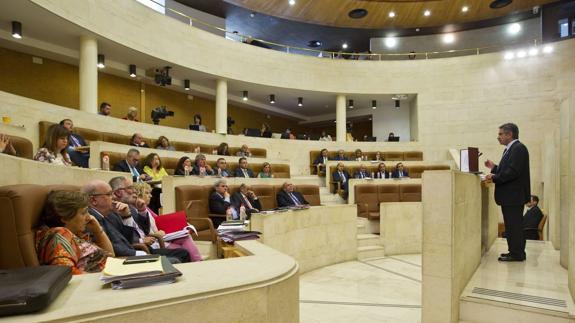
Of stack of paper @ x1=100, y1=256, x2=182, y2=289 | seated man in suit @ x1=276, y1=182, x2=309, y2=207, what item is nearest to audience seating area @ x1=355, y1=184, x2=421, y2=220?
seated man in suit @ x1=276, y1=182, x2=309, y2=207

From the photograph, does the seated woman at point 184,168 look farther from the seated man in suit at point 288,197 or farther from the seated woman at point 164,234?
the seated woman at point 164,234

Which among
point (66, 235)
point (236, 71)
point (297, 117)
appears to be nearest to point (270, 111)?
point (297, 117)

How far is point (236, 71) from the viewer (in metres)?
10.5

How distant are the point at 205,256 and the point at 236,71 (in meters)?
8.06

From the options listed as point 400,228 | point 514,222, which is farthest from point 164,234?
point 400,228

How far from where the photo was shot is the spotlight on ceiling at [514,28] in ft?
37.6

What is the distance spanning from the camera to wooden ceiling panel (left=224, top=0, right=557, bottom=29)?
416 inches

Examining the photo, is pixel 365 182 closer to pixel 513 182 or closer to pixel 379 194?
pixel 379 194

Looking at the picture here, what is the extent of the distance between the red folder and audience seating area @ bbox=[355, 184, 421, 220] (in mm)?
4477

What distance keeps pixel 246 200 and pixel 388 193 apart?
3.48m

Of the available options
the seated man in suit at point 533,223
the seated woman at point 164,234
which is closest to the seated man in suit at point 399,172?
the seated man in suit at point 533,223

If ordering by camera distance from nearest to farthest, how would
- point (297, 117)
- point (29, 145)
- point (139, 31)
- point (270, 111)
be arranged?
point (29, 145)
point (139, 31)
point (270, 111)
point (297, 117)

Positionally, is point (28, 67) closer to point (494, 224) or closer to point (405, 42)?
point (494, 224)

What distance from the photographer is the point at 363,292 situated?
407cm
